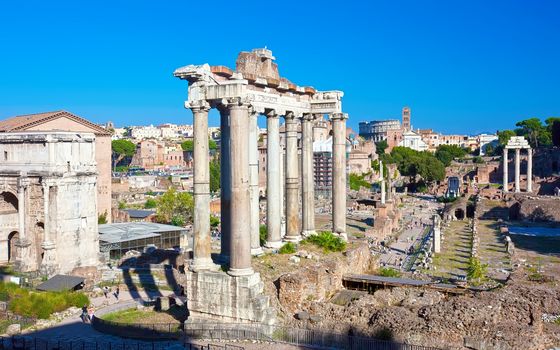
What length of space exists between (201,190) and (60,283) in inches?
553

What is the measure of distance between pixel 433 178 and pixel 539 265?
65.0 metres

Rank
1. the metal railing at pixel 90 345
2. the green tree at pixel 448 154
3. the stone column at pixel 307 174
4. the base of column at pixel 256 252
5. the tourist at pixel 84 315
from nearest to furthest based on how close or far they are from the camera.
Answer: the metal railing at pixel 90 345 < the base of column at pixel 256 252 < the stone column at pixel 307 174 < the tourist at pixel 84 315 < the green tree at pixel 448 154

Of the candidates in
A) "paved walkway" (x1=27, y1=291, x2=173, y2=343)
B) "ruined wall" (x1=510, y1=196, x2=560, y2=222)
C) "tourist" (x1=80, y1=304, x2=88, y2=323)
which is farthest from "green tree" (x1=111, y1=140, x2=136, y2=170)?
"tourist" (x1=80, y1=304, x2=88, y2=323)

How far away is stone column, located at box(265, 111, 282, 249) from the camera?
61.0 feet

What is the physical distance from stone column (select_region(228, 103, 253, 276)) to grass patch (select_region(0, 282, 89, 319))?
440 inches

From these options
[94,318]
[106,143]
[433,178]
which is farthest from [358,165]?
[94,318]

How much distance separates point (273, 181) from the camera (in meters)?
18.8

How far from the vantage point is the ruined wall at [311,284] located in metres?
15.9

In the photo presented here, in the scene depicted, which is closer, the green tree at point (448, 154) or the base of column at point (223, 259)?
the base of column at point (223, 259)

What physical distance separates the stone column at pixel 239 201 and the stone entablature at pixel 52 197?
18.3 metres

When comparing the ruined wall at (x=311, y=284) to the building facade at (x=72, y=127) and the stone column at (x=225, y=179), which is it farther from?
the building facade at (x=72, y=127)

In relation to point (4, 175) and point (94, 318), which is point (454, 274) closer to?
point (94, 318)

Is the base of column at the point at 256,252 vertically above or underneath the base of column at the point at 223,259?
above

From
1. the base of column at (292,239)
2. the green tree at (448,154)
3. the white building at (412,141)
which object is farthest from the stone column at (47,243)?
the white building at (412,141)
